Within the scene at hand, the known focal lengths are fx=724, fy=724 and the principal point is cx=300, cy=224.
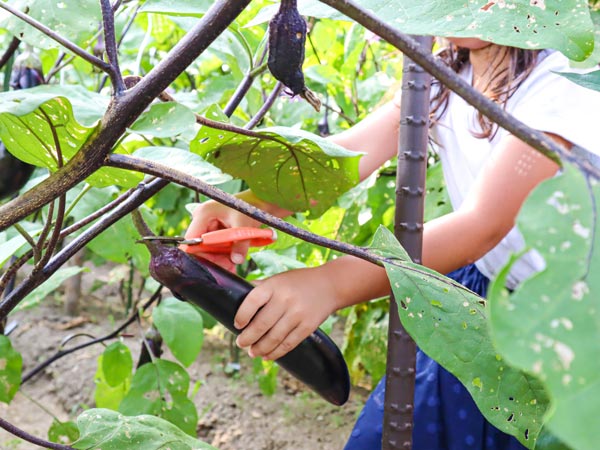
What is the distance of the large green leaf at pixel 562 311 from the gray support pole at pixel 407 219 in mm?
438

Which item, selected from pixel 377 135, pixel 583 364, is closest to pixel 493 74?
pixel 377 135

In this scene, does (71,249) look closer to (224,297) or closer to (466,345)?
(224,297)

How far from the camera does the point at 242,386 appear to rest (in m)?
2.10

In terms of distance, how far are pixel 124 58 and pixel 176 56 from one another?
1.61m

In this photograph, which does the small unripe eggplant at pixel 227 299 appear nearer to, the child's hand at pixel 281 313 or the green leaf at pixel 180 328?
Result: the child's hand at pixel 281 313

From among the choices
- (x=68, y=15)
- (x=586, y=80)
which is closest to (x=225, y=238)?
(x=68, y=15)

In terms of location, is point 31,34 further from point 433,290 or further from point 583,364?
point 583,364

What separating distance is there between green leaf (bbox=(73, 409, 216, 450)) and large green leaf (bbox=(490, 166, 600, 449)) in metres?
0.46

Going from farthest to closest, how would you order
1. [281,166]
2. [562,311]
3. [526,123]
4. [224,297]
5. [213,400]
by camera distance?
[213,400], [526,123], [281,166], [224,297], [562,311]

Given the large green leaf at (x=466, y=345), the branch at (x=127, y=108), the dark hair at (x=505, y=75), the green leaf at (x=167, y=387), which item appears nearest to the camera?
the branch at (x=127, y=108)

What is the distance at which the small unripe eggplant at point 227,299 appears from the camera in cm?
63

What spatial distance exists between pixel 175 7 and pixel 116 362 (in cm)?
81

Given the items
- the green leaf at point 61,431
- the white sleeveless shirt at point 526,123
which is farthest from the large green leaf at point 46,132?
the green leaf at point 61,431

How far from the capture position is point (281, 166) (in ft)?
2.60
